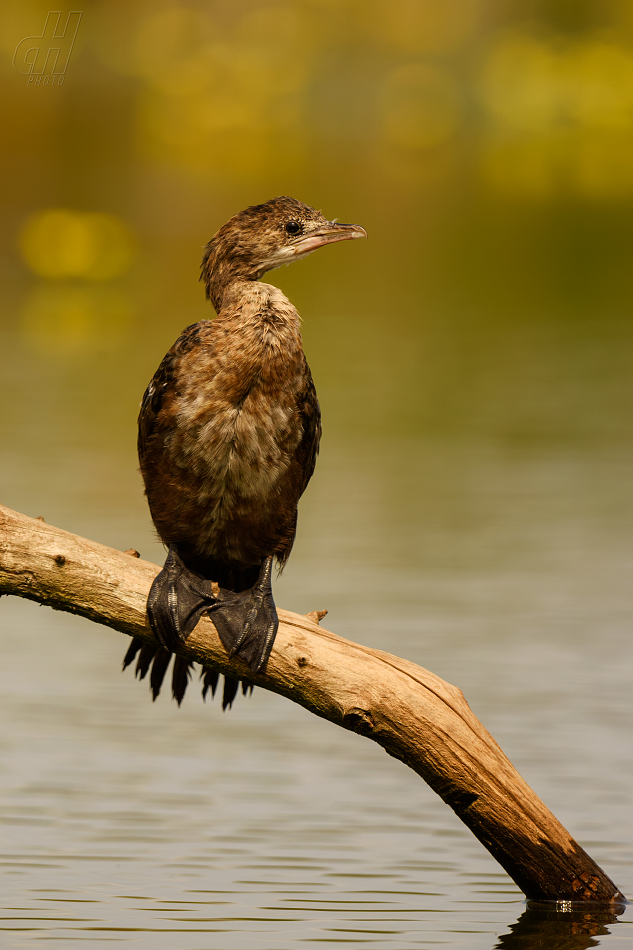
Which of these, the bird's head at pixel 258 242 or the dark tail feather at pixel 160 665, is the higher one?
the bird's head at pixel 258 242

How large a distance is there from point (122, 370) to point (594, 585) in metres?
9.67

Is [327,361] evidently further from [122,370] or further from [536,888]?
[536,888]

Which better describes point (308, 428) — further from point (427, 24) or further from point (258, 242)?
point (427, 24)

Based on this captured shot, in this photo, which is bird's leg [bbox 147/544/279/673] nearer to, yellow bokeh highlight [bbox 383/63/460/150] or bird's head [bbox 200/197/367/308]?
bird's head [bbox 200/197/367/308]

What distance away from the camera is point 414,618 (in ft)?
35.0

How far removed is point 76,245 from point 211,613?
2596cm

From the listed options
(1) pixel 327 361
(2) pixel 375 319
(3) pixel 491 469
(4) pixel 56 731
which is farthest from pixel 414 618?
(2) pixel 375 319

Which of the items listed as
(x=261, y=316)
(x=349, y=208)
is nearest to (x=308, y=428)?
(x=261, y=316)

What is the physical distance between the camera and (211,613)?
6406 mm

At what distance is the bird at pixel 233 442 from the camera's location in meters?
6.36

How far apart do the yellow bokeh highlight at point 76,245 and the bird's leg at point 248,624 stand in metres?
23.7

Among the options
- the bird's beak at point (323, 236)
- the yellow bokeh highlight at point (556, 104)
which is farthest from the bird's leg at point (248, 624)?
the yellow bokeh highlight at point (556, 104)

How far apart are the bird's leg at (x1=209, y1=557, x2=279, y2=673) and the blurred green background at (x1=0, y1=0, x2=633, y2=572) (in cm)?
635

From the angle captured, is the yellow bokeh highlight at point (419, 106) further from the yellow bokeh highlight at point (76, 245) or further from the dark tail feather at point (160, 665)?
the dark tail feather at point (160, 665)
